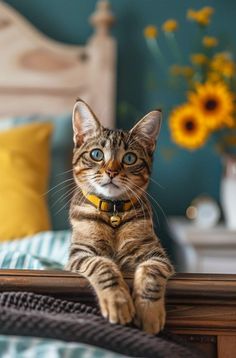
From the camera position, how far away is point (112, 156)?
3.68 ft

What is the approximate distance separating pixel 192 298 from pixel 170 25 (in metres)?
1.63

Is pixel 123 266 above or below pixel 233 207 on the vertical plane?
below

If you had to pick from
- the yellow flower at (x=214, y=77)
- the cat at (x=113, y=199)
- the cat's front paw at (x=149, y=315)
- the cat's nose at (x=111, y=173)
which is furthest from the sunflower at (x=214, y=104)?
the cat's front paw at (x=149, y=315)

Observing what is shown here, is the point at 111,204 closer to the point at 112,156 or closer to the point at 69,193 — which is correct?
the point at 112,156

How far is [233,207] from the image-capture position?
2303 millimetres

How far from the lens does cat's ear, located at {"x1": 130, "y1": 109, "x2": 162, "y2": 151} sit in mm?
1174

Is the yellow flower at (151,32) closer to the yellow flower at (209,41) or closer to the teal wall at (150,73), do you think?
the teal wall at (150,73)

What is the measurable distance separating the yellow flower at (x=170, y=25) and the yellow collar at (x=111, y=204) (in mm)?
1402

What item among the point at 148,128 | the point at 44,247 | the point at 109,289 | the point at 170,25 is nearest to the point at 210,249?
the point at 44,247

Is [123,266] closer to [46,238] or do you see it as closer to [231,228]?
[46,238]

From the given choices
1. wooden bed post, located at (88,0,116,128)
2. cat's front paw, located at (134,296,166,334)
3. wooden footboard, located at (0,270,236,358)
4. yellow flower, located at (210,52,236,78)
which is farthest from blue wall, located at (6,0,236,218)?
cat's front paw, located at (134,296,166,334)

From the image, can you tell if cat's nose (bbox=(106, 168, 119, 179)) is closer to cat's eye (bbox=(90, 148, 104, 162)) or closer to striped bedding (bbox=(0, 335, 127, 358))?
cat's eye (bbox=(90, 148, 104, 162))

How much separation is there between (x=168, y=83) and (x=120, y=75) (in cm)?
23


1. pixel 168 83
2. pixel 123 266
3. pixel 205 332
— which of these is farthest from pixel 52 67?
pixel 205 332
